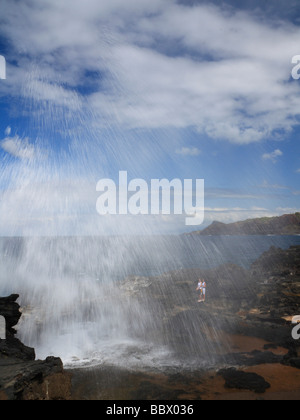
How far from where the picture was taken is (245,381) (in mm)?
10711

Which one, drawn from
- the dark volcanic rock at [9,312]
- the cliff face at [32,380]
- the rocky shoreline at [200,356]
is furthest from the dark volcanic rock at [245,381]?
the dark volcanic rock at [9,312]

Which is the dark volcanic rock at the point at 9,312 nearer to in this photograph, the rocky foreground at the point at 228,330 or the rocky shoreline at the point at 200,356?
the rocky shoreline at the point at 200,356

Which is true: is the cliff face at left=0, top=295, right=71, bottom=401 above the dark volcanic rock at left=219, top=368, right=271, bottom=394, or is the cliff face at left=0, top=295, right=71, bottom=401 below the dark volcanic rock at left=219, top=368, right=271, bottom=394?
above

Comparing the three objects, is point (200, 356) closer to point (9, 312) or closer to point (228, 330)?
point (228, 330)

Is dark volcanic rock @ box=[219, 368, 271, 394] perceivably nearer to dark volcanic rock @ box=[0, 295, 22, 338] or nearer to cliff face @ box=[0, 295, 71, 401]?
cliff face @ box=[0, 295, 71, 401]

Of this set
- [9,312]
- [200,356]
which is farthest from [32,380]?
[200,356]

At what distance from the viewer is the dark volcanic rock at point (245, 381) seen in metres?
10.3

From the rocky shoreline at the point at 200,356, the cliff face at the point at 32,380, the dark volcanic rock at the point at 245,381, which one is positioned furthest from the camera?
the dark volcanic rock at the point at 245,381

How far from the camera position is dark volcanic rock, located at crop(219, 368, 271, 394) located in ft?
33.8

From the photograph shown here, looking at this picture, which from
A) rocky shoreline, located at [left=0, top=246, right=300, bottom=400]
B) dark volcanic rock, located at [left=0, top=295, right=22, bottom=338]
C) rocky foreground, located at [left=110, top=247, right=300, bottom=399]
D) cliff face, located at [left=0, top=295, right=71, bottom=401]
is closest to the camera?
cliff face, located at [left=0, top=295, right=71, bottom=401]

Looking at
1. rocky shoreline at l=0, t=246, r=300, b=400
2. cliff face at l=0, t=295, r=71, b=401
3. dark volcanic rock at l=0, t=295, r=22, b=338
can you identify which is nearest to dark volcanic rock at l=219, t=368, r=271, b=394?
rocky shoreline at l=0, t=246, r=300, b=400

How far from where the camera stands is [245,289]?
2797 cm
